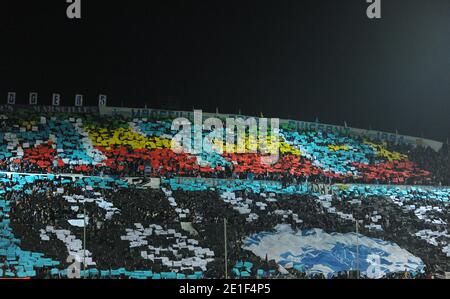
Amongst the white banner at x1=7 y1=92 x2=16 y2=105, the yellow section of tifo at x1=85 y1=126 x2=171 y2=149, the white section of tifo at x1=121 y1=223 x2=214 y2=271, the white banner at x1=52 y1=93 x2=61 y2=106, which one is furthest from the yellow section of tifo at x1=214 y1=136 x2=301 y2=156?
the white banner at x1=7 y1=92 x2=16 y2=105

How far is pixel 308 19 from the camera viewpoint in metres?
29.0

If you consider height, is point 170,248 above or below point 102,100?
below

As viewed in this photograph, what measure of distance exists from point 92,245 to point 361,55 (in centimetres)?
1529

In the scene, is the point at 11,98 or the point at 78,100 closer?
the point at 11,98

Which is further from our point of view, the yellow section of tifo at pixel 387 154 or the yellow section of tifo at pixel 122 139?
the yellow section of tifo at pixel 387 154

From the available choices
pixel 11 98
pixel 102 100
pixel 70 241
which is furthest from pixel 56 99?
pixel 70 241

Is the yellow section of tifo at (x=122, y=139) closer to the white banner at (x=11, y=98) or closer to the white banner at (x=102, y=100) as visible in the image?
the white banner at (x=102, y=100)

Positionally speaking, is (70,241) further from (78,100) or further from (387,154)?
(387,154)

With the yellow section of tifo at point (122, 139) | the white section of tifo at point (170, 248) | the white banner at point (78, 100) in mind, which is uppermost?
the white banner at point (78, 100)

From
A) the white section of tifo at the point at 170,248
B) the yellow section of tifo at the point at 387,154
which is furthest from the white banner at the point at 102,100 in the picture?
the yellow section of tifo at the point at 387,154

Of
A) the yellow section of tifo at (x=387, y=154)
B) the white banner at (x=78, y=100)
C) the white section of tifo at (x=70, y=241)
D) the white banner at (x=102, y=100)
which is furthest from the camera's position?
the yellow section of tifo at (x=387, y=154)
